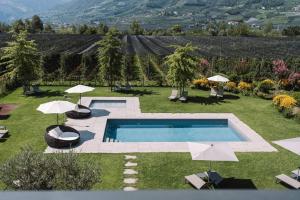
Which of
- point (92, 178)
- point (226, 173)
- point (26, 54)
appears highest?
point (26, 54)

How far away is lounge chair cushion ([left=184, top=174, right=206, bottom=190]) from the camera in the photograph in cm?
1316

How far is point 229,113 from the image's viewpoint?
79.9 feet

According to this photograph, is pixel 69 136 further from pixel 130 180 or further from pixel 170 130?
pixel 170 130

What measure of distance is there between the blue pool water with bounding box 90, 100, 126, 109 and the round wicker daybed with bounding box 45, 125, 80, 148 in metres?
7.64

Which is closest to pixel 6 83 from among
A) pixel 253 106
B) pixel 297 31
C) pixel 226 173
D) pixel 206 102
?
pixel 206 102

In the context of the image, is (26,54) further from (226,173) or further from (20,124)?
(226,173)

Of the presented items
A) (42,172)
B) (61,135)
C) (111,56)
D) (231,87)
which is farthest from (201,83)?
(42,172)

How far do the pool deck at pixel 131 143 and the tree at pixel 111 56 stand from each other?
3.01 m

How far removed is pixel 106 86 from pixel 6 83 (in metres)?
7.64

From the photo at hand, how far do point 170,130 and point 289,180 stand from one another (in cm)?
914

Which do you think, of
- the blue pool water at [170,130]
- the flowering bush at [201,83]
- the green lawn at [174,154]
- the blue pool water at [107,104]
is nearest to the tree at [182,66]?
the green lawn at [174,154]

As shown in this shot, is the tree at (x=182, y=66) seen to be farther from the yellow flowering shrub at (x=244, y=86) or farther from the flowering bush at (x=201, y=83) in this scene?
the yellow flowering shrub at (x=244, y=86)

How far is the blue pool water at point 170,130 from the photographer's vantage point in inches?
811

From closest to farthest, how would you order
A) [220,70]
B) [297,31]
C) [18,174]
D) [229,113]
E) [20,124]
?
[18,174]
[20,124]
[229,113]
[220,70]
[297,31]
